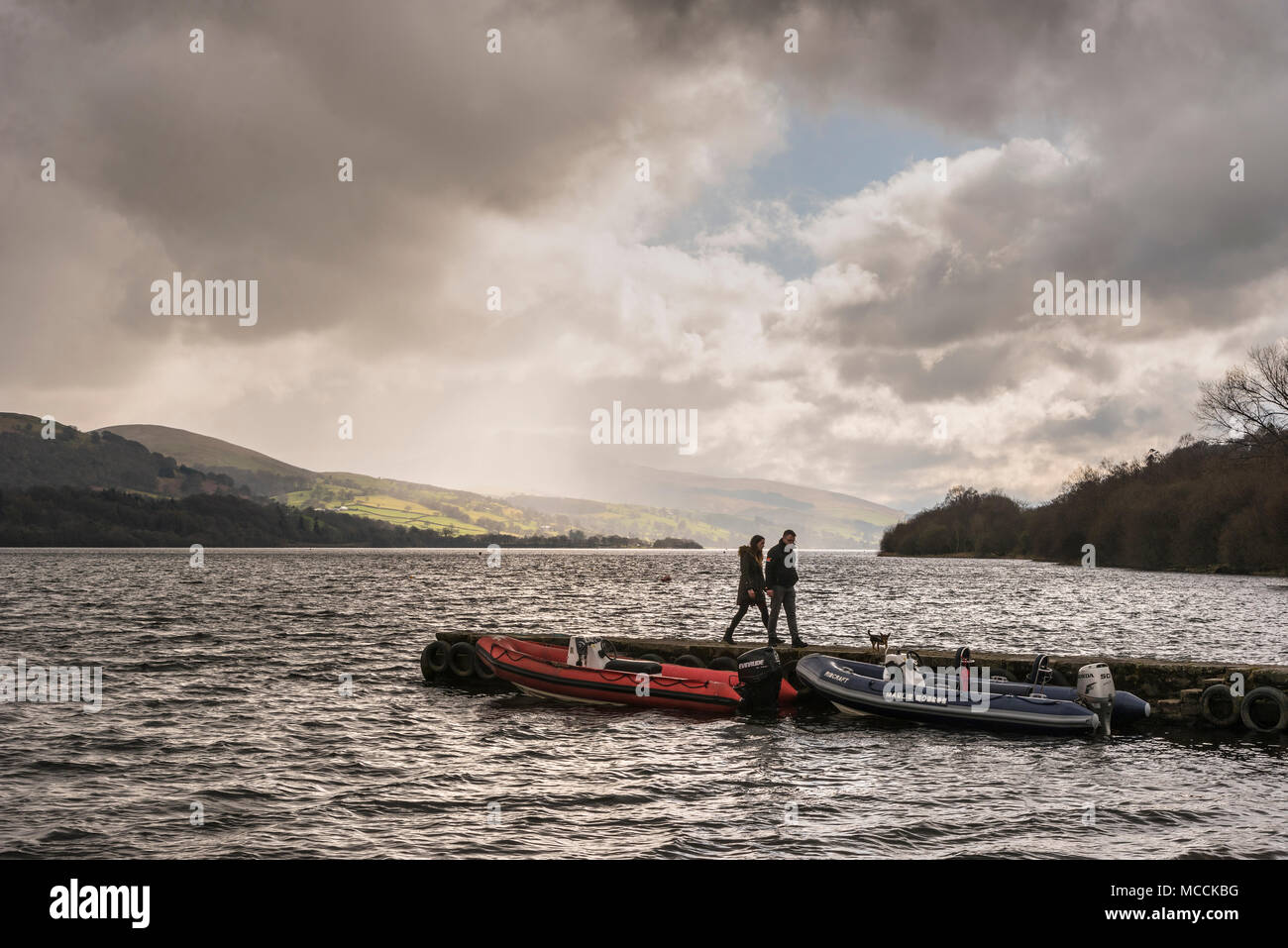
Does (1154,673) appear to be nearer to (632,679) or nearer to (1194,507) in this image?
(632,679)

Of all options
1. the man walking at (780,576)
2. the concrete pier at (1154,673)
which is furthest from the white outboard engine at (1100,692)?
the man walking at (780,576)

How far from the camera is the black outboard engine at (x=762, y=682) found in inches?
795

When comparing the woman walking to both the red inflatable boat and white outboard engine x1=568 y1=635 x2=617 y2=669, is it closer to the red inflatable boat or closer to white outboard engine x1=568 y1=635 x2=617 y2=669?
the red inflatable boat

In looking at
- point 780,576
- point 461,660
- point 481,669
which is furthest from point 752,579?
point 461,660

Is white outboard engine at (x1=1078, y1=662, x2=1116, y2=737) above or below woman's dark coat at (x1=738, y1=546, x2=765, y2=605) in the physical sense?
below

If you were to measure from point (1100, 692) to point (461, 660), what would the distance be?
17.5 m

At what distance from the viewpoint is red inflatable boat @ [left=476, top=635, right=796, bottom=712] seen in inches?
798

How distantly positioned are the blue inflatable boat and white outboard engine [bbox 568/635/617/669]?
5.26 meters

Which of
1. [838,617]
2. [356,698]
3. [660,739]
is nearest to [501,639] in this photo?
[356,698]

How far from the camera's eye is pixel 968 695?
18844 mm

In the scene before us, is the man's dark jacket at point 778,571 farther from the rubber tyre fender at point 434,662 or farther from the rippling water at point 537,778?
the rubber tyre fender at point 434,662

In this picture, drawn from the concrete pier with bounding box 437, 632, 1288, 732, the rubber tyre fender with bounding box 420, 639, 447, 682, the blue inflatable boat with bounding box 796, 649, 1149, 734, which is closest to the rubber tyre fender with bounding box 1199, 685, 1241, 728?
the concrete pier with bounding box 437, 632, 1288, 732
